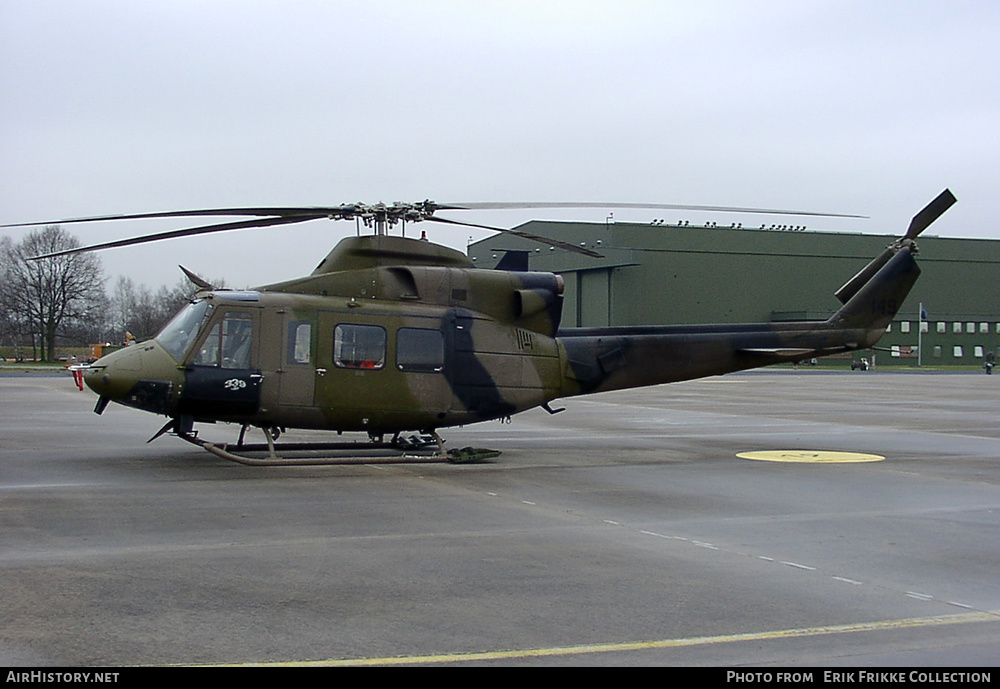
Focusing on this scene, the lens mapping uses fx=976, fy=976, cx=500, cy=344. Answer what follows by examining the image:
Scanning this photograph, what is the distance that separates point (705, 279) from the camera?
78875mm

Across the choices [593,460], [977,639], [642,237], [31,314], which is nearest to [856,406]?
[593,460]

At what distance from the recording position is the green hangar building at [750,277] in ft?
251

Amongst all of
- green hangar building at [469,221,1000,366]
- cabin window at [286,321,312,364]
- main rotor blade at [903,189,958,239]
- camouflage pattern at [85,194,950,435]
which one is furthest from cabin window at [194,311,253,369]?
green hangar building at [469,221,1000,366]

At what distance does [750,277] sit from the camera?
80.6 meters

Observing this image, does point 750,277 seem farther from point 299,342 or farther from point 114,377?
point 114,377

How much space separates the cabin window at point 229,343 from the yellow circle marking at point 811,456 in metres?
8.18

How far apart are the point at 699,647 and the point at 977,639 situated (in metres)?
1.75

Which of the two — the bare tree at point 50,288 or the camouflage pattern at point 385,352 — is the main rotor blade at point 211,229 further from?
the bare tree at point 50,288

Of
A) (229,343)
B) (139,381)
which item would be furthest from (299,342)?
(139,381)

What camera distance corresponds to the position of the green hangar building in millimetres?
76438

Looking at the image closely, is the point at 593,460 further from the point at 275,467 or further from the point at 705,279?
the point at 705,279

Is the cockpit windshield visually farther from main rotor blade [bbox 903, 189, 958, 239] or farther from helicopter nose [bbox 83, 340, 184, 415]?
main rotor blade [bbox 903, 189, 958, 239]

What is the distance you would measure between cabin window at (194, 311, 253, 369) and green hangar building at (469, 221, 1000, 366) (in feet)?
191

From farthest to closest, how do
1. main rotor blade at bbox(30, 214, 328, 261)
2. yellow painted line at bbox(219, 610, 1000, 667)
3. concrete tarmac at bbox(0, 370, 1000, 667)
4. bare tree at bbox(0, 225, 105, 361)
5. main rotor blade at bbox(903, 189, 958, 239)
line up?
bare tree at bbox(0, 225, 105, 361)
main rotor blade at bbox(903, 189, 958, 239)
main rotor blade at bbox(30, 214, 328, 261)
concrete tarmac at bbox(0, 370, 1000, 667)
yellow painted line at bbox(219, 610, 1000, 667)
